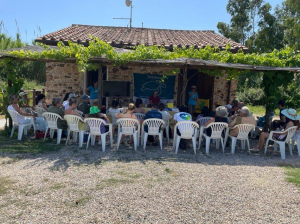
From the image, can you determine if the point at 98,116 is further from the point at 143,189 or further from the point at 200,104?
the point at 200,104

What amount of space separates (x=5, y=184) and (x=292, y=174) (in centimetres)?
493

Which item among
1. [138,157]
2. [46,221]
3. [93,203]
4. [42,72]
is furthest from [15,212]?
[42,72]

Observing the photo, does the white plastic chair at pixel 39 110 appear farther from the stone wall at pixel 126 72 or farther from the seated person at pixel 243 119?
the seated person at pixel 243 119

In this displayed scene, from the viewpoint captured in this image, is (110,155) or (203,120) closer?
(110,155)

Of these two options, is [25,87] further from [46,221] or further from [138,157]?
[46,221]

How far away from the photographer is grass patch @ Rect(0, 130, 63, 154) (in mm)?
5816

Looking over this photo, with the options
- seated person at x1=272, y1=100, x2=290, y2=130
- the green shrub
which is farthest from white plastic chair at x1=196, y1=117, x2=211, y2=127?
the green shrub

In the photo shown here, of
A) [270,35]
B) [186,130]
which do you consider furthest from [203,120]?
[270,35]

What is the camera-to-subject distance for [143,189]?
4.00 metres

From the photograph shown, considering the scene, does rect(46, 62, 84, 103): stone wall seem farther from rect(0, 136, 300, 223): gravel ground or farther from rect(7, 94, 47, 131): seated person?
rect(0, 136, 300, 223): gravel ground

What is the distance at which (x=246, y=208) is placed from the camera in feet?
11.6

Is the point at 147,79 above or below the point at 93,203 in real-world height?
above

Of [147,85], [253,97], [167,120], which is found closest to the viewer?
[167,120]

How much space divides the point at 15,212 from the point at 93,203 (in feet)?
3.07
